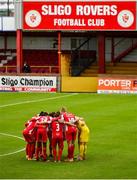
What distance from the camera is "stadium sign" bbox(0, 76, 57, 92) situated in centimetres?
4447

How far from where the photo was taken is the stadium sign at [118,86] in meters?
42.8

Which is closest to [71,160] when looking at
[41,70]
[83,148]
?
[83,148]

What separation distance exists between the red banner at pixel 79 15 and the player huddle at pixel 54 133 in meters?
28.2

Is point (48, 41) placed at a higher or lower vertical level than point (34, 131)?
higher

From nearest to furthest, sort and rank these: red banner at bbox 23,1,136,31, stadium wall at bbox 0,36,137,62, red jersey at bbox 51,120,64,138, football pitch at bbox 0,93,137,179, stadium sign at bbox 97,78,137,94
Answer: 1. football pitch at bbox 0,93,137,179
2. red jersey at bbox 51,120,64,138
3. stadium sign at bbox 97,78,137,94
4. red banner at bbox 23,1,136,31
5. stadium wall at bbox 0,36,137,62

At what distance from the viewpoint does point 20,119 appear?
2869cm

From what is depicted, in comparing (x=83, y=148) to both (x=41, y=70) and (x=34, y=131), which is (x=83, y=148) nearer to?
(x=34, y=131)

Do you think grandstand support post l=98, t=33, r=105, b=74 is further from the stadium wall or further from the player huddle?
the player huddle

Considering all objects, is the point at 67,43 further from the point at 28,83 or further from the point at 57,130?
the point at 57,130

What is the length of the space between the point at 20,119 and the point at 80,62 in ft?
79.1

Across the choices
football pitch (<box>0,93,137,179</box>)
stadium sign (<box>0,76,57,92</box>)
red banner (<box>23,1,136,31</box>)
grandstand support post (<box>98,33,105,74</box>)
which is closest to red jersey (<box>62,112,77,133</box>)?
football pitch (<box>0,93,137,179</box>)

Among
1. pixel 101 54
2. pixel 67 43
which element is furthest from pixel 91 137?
pixel 67 43

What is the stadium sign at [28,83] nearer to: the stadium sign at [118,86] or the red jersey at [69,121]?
the stadium sign at [118,86]

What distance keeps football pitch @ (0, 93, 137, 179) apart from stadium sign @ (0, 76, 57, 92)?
10.0 ft
